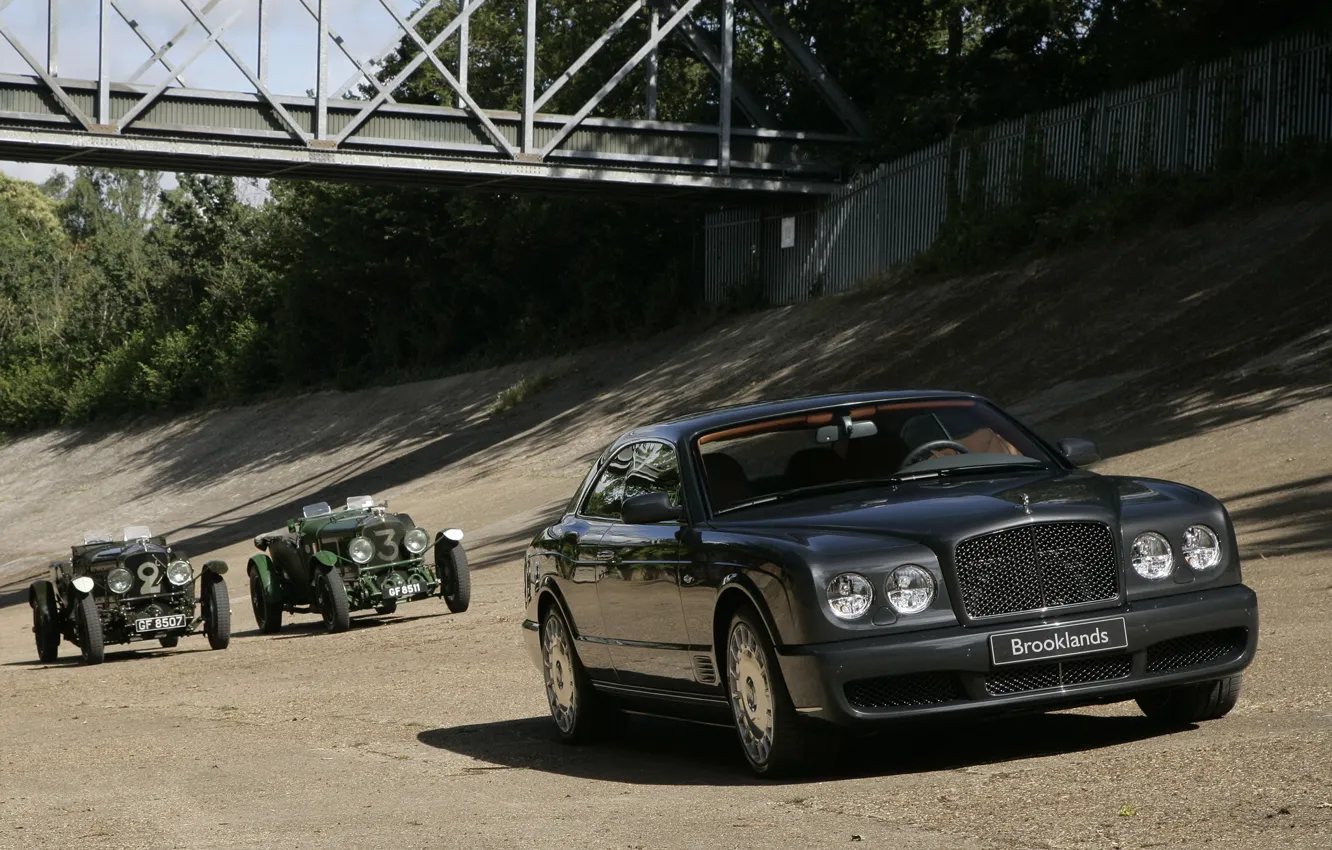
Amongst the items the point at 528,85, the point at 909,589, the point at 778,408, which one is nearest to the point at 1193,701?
the point at 909,589

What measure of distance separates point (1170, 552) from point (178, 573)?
12885mm

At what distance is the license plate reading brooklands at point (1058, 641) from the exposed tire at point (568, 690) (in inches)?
113

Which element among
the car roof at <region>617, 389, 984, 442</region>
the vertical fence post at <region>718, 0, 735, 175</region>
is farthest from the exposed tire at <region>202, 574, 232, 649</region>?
the vertical fence post at <region>718, 0, 735, 175</region>

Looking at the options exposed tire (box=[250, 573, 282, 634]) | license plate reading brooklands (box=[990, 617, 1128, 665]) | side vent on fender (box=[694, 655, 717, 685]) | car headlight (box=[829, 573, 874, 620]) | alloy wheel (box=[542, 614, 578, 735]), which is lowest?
exposed tire (box=[250, 573, 282, 634])

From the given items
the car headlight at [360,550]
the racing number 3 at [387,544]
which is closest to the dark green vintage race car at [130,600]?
the car headlight at [360,550]

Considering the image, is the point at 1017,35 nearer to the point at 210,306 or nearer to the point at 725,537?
the point at 210,306

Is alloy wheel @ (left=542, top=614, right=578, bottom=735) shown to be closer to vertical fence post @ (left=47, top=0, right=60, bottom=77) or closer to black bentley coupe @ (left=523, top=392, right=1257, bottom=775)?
black bentley coupe @ (left=523, top=392, right=1257, bottom=775)

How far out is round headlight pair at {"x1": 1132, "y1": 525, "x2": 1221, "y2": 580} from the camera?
305 inches

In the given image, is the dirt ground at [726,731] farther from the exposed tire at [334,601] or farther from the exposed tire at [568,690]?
the exposed tire at [334,601]

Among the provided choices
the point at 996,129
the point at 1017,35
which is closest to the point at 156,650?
the point at 996,129

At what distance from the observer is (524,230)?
177 ft

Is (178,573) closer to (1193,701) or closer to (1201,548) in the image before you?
(1193,701)

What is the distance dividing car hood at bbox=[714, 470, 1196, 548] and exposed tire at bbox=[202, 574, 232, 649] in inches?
441

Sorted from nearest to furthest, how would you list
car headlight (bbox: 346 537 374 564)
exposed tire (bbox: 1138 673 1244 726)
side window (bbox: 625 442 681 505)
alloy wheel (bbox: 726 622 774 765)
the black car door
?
1. alloy wheel (bbox: 726 622 774 765)
2. exposed tire (bbox: 1138 673 1244 726)
3. the black car door
4. side window (bbox: 625 442 681 505)
5. car headlight (bbox: 346 537 374 564)
